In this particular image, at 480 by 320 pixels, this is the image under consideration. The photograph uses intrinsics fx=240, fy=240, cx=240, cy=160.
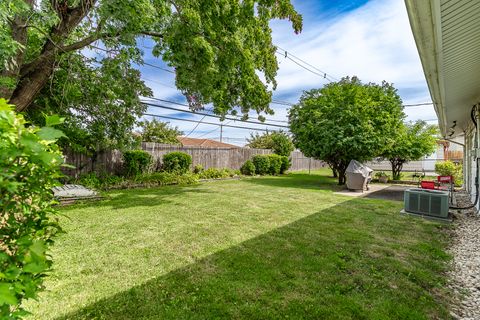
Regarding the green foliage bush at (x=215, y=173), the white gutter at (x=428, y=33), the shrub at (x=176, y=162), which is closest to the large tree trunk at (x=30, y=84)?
the shrub at (x=176, y=162)

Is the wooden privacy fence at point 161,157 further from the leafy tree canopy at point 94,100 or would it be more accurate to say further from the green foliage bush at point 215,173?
the leafy tree canopy at point 94,100

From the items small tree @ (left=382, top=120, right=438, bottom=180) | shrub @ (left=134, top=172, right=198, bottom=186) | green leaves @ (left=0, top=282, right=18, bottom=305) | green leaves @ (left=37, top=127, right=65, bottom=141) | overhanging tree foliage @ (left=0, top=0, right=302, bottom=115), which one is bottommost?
shrub @ (left=134, top=172, right=198, bottom=186)

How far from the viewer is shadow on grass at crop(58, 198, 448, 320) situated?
2.28 meters

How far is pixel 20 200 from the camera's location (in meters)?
1.01

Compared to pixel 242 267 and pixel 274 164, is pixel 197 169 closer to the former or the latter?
pixel 274 164

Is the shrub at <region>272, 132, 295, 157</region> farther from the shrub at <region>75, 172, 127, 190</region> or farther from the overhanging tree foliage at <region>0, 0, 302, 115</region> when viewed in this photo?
the shrub at <region>75, 172, 127, 190</region>

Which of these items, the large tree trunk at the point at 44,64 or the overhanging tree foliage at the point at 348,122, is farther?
the overhanging tree foliage at the point at 348,122

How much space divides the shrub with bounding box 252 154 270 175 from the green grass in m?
10.5

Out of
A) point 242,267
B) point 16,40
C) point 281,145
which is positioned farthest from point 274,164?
point 16,40

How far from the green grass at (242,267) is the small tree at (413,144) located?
8.76 m

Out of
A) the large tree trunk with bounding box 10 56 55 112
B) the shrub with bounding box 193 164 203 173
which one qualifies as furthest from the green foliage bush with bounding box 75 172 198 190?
the large tree trunk with bounding box 10 56 55 112

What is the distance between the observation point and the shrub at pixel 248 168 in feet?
51.3

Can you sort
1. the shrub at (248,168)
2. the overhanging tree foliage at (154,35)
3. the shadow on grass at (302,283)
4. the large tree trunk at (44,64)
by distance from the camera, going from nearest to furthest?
the shadow on grass at (302,283) → the overhanging tree foliage at (154,35) → the large tree trunk at (44,64) → the shrub at (248,168)

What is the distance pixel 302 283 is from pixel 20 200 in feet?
8.95
